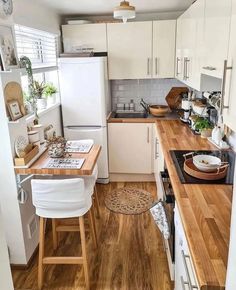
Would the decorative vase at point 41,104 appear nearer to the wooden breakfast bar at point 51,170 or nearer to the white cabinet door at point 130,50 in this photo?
the wooden breakfast bar at point 51,170

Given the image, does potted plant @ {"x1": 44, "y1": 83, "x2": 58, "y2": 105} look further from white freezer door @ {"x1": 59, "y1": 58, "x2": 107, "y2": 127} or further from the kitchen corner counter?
the kitchen corner counter

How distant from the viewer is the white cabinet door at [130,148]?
3766 millimetres

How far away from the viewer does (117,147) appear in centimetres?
385

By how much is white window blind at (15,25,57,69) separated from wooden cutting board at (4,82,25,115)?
2.25 feet

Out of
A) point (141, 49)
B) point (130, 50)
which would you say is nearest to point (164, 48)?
point (141, 49)

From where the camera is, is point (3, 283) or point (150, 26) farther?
point (150, 26)

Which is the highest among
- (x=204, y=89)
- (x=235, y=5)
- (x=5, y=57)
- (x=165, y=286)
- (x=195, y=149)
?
(x=235, y=5)

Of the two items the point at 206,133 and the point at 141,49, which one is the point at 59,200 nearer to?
the point at 206,133

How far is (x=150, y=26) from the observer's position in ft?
12.0

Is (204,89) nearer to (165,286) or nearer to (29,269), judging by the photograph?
(165,286)

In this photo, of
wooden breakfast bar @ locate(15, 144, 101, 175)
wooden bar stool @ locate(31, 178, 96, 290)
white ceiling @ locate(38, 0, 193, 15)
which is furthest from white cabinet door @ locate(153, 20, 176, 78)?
wooden bar stool @ locate(31, 178, 96, 290)

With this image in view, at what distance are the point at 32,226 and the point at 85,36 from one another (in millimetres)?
2518

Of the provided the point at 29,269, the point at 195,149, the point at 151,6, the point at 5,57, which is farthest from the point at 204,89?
the point at 29,269

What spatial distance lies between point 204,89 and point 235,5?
0.91 metres
